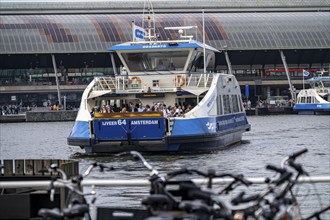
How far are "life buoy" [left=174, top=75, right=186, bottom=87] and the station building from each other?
65.0 meters

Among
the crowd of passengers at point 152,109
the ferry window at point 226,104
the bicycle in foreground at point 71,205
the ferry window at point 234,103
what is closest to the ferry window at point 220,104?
the ferry window at point 226,104

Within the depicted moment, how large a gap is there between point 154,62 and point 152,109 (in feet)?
12.4

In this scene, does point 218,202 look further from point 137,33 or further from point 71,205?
point 137,33

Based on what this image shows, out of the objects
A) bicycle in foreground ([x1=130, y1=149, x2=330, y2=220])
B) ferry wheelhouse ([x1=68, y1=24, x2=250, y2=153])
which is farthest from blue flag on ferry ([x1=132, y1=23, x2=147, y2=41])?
bicycle in foreground ([x1=130, y1=149, x2=330, y2=220])

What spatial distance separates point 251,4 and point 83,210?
138251mm

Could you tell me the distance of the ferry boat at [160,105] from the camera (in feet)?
111

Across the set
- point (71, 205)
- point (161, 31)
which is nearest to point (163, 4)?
point (161, 31)

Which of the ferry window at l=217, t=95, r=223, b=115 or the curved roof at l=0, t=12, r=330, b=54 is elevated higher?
the curved roof at l=0, t=12, r=330, b=54

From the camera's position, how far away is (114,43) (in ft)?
351

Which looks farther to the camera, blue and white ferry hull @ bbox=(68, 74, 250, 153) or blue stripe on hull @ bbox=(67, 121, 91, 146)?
blue stripe on hull @ bbox=(67, 121, 91, 146)

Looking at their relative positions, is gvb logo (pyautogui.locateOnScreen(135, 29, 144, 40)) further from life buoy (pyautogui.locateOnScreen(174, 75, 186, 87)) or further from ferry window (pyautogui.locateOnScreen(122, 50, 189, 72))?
life buoy (pyautogui.locateOnScreen(174, 75, 186, 87))

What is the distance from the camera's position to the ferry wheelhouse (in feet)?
111

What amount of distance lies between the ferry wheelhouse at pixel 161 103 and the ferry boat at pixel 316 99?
54.0m

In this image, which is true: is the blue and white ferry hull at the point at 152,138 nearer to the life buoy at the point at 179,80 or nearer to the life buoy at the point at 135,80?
the life buoy at the point at 179,80
